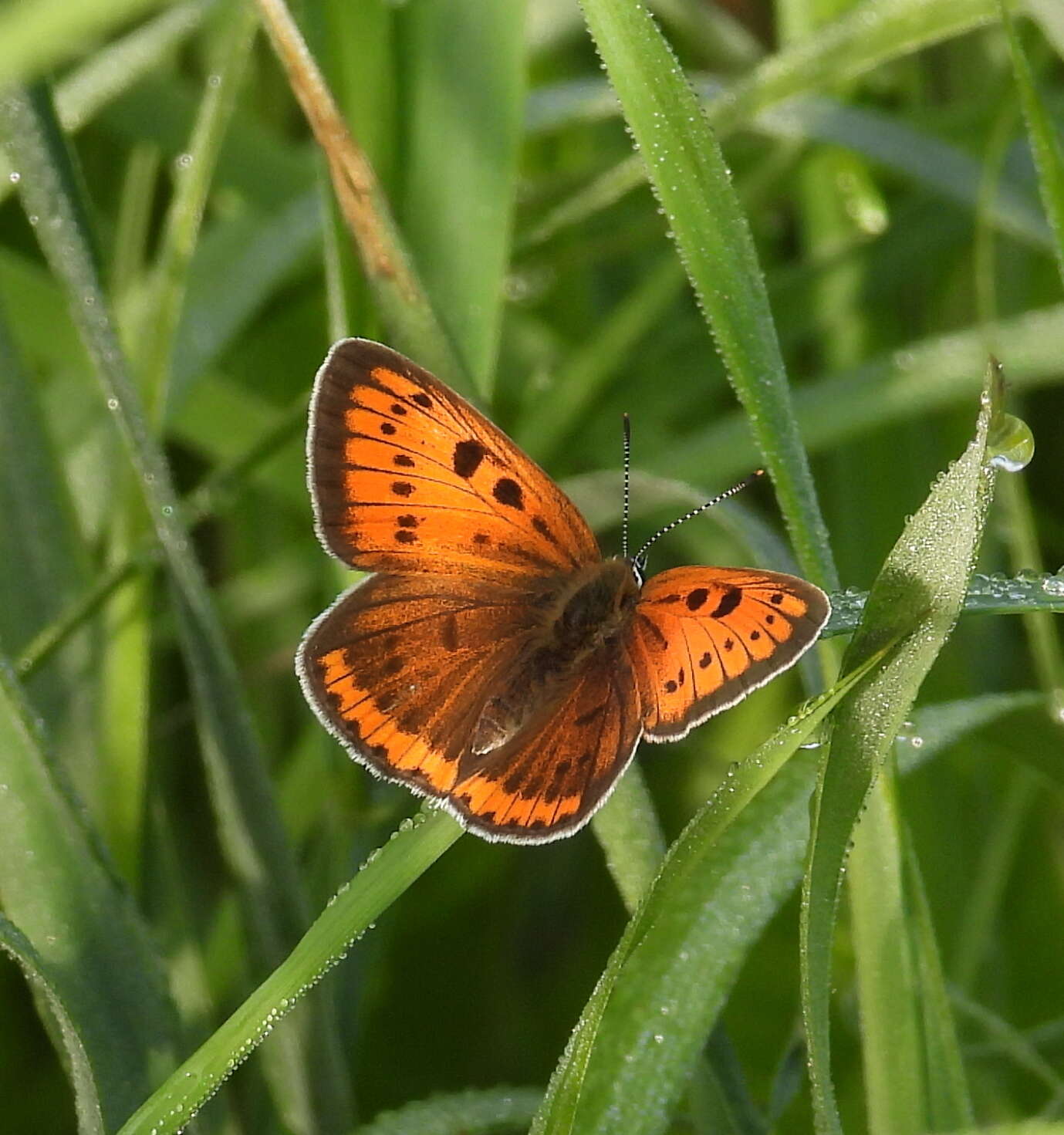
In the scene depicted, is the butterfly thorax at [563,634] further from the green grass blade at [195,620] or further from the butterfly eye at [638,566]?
the green grass blade at [195,620]

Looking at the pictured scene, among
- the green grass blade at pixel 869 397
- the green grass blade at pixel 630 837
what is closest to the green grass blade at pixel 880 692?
the green grass blade at pixel 630 837

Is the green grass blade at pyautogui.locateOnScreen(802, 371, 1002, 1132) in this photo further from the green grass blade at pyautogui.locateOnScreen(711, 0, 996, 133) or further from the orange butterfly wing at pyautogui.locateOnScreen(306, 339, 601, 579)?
the green grass blade at pyautogui.locateOnScreen(711, 0, 996, 133)

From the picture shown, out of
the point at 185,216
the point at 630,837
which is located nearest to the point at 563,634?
the point at 630,837

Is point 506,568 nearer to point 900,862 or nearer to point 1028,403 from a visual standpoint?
point 900,862

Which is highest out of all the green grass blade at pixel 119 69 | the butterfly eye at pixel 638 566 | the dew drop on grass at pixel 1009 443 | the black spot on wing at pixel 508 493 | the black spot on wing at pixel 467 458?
the green grass blade at pixel 119 69

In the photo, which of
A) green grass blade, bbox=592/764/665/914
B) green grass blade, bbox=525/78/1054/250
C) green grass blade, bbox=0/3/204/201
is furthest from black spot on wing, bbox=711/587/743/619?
green grass blade, bbox=0/3/204/201

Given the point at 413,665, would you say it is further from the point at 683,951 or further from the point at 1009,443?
the point at 1009,443
